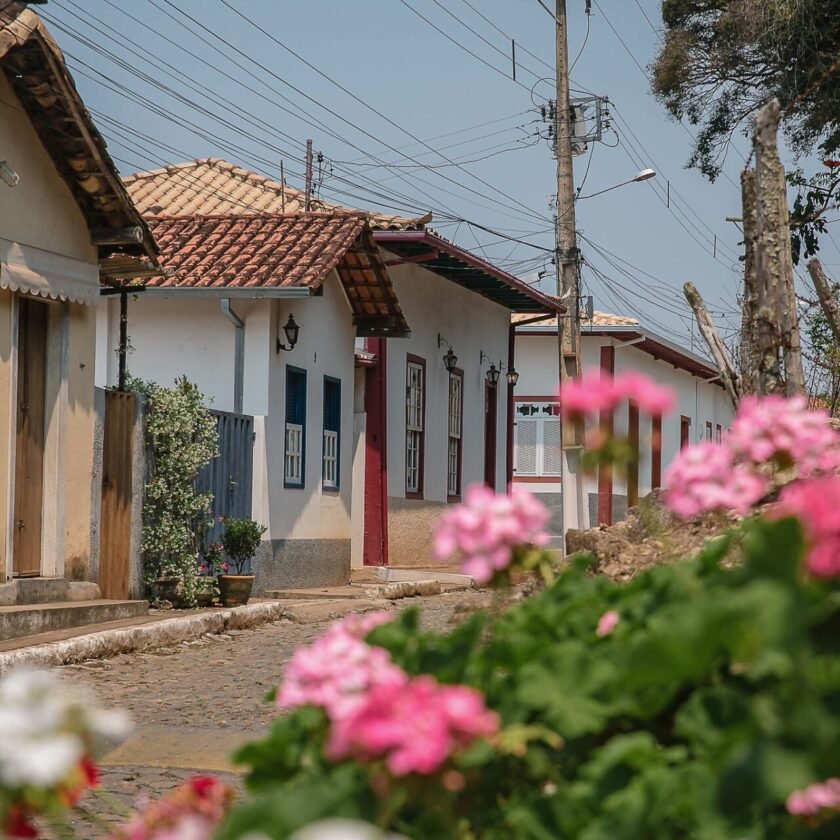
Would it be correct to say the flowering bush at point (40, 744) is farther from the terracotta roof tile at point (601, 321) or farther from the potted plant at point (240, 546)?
the terracotta roof tile at point (601, 321)

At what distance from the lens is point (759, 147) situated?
23.5 feet

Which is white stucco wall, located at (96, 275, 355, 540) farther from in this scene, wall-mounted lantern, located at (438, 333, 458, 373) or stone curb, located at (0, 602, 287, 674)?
wall-mounted lantern, located at (438, 333, 458, 373)

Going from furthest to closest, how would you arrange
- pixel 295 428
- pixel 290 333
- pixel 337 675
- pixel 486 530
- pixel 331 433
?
1. pixel 331 433
2. pixel 295 428
3. pixel 290 333
4. pixel 486 530
5. pixel 337 675

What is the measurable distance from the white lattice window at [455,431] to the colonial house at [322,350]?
4 cm

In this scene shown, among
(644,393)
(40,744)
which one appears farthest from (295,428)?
Result: (40,744)

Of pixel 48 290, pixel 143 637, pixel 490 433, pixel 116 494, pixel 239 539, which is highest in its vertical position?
pixel 48 290

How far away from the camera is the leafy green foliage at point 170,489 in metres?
13.7

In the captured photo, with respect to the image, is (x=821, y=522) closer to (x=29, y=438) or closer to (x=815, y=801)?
(x=815, y=801)

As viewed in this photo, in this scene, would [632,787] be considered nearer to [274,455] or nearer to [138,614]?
[138,614]

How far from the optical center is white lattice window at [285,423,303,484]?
17.1 m

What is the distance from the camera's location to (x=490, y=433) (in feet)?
84.4

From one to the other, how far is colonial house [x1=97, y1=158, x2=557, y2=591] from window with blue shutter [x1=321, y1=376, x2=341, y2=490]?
3 cm

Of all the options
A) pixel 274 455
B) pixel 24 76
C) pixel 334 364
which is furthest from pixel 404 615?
pixel 334 364

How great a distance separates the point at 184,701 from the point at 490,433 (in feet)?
57.1
